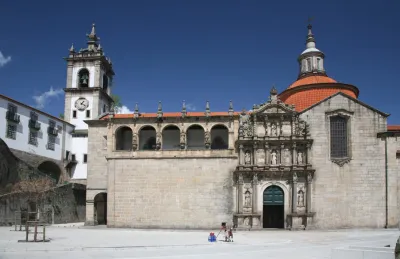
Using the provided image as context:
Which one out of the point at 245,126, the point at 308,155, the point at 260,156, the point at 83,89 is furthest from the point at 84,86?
the point at 308,155

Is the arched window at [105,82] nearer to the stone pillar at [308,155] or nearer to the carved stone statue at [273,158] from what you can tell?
the carved stone statue at [273,158]

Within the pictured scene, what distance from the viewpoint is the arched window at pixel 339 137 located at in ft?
119

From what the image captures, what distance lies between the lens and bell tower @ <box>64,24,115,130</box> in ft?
196

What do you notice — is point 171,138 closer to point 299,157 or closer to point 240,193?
point 240,193

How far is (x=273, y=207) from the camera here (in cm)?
3703

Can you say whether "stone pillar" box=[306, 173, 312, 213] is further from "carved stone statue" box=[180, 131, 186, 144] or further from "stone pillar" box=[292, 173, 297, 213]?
"carved stone statue" box=[180, 131, 186, 144]

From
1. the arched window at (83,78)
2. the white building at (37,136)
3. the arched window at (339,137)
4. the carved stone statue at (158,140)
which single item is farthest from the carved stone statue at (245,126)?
the arched window at (83,78)

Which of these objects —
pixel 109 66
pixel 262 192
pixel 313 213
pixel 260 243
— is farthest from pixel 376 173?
pixel 109 66

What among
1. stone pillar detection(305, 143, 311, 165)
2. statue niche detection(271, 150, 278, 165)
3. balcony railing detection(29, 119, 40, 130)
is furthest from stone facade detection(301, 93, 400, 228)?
balcony railing detection(29, 119, 40, 130)

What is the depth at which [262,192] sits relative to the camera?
3600cm

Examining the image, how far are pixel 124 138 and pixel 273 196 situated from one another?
16133 millimetres

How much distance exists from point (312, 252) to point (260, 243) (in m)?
4.99

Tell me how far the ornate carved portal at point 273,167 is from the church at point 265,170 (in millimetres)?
90

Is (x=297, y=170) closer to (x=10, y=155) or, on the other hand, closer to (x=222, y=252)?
(x=222, y=252)
